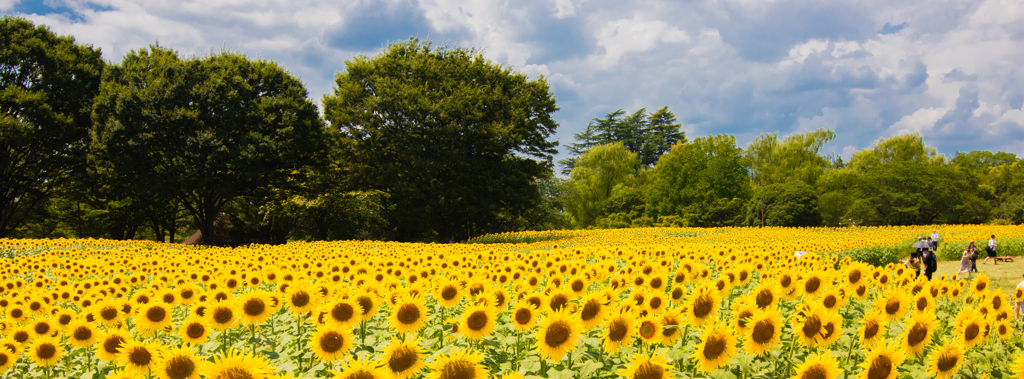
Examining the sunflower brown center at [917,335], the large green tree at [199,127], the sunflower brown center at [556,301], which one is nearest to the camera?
the sunflower brown center at [917,335]

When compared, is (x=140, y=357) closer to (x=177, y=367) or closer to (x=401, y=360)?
(x=177, y=367)

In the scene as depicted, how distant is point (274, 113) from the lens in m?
29.9

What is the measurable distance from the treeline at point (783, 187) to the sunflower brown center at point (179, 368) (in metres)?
45.6

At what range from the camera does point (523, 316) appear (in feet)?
12.1

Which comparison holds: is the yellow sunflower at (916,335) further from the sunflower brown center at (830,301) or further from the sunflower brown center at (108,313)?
the sunflower brown center at (108,313)

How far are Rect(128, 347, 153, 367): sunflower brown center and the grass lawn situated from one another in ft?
54.9

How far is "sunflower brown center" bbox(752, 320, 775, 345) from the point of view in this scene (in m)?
3.31

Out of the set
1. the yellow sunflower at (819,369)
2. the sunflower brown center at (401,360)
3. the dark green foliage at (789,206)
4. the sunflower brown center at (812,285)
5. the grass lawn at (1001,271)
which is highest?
the dark green foliage at (789,206)

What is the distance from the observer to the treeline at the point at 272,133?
91.4ft

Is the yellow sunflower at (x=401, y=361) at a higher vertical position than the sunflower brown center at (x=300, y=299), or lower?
lower

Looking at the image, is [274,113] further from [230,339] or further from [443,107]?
[230,339]

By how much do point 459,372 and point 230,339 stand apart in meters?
2.71

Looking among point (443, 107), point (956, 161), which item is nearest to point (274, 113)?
point (443, 107)

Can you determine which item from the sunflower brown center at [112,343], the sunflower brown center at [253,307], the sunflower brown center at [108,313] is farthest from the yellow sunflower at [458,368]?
the sunflower brown center at [108,313]
